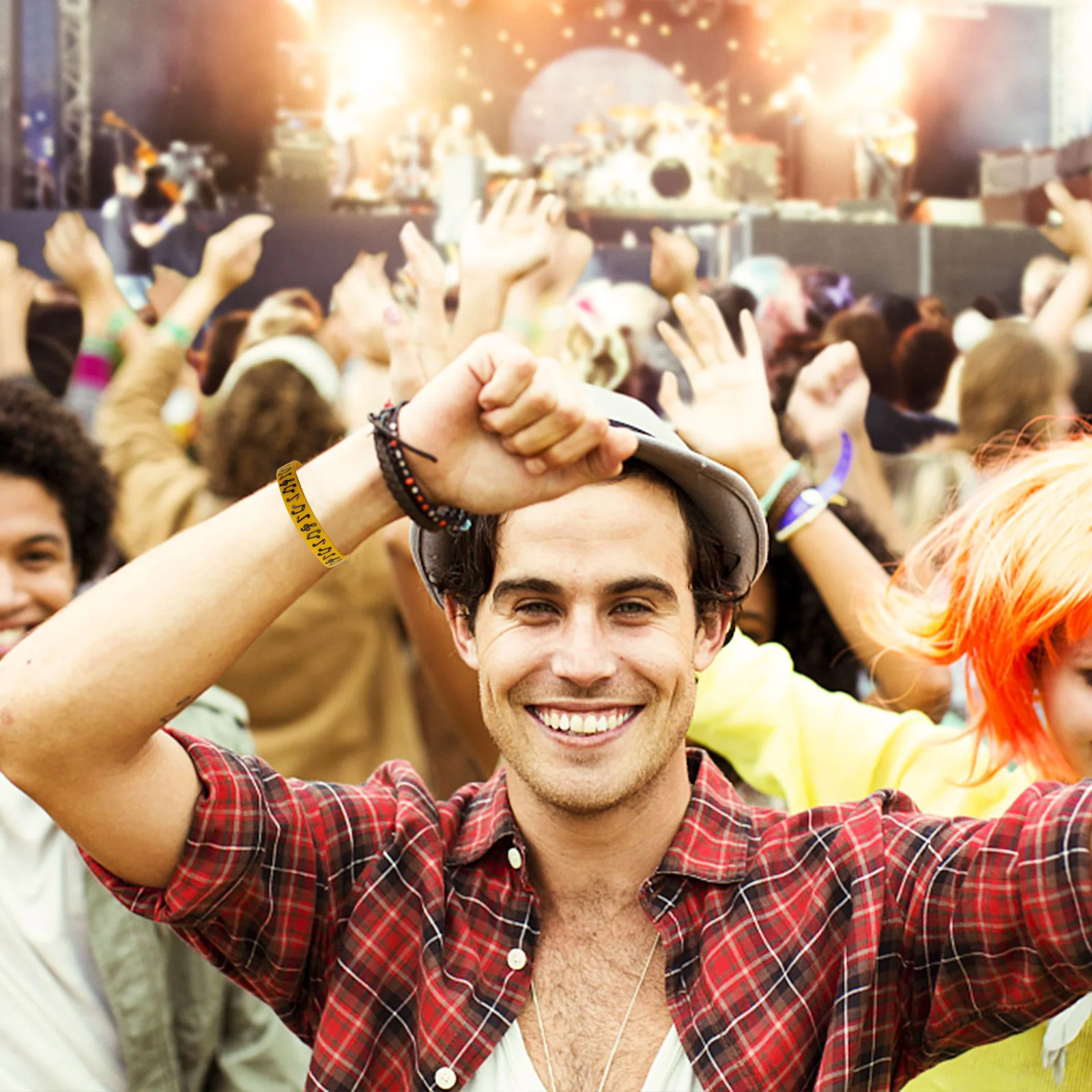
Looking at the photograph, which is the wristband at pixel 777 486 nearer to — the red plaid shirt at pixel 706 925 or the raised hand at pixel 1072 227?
the red plaid shirt at pixel 706 925

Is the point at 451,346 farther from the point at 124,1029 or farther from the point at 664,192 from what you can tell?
the point at 124,1029

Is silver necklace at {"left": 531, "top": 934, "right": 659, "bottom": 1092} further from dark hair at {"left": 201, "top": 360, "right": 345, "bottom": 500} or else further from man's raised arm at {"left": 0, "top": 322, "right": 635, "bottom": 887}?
dark hair at {"left": 201, "top": 360, "right": 345, "bottom": 500}

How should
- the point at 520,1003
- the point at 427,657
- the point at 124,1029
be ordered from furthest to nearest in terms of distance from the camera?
the point at 427,657 < the point at 124,1029 < the point at 520,1003

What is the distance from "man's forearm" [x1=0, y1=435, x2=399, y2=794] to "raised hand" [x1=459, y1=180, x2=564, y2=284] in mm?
1828

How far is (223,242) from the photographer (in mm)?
3408

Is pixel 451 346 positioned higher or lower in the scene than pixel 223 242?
lower

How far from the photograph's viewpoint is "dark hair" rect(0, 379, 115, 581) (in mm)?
2422

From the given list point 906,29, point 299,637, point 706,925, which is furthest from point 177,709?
point 906,29

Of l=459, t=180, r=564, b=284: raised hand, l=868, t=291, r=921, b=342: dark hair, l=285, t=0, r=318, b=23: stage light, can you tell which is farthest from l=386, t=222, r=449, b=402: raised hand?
l=868, t=291, r=921, b=342: dark hair

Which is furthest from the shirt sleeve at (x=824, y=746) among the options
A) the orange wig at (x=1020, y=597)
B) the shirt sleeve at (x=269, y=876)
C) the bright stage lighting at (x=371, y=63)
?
the bright stage lighting at (x=371, y=63)

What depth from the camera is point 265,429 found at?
131 inches

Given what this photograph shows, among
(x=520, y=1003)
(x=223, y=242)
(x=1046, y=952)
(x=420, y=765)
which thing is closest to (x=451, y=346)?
(x=223, y=242)

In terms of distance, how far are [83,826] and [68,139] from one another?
2586mm

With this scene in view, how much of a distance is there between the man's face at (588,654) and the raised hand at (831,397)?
2158 millimetres
